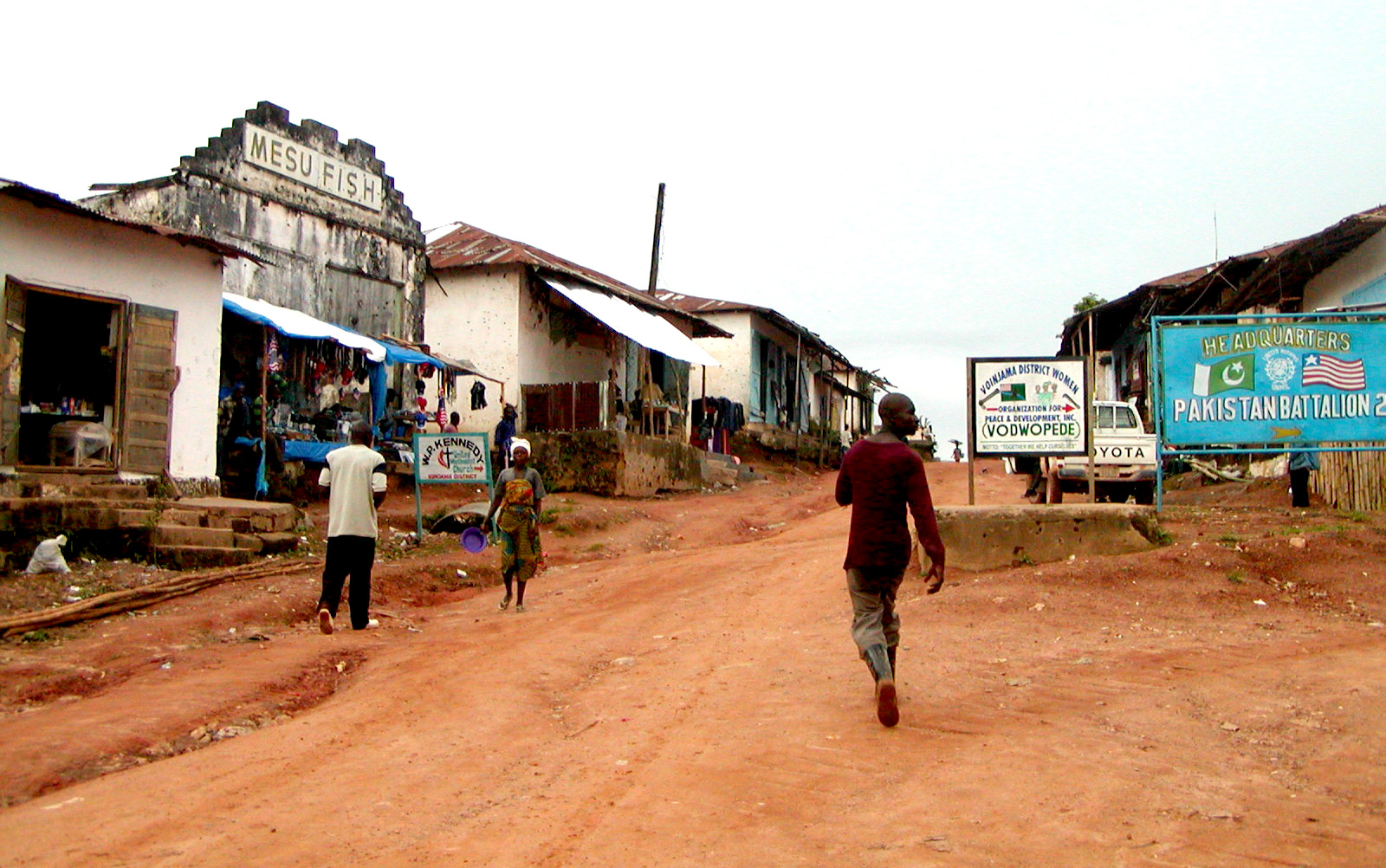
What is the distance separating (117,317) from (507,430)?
28.2ft

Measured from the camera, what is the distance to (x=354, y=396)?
21.4m

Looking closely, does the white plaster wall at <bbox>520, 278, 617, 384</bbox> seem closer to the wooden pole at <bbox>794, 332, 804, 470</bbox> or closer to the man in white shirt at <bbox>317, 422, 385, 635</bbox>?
the wooden pole at <bbox>794, 332, 804, 470</bbox>

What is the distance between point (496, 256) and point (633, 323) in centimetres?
311

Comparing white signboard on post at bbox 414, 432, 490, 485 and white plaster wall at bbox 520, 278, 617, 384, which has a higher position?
white plaster wall at bbox 520, 278, 617, 384

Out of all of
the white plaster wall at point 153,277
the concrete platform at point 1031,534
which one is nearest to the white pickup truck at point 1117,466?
the concrete platform at point 1031,534

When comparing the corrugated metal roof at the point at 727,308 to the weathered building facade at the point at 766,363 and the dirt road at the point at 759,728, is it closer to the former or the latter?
the weathered building facade at the point at 766,363

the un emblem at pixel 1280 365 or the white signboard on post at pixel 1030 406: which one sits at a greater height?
the un emblem at pixel 1280 365

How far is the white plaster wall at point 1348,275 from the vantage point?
53.0 feet

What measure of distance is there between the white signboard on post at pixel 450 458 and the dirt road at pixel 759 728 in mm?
4137

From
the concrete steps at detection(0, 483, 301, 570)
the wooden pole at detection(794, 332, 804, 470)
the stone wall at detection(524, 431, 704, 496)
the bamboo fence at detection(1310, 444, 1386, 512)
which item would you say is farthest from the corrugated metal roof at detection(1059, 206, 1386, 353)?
the concrete steps at detection(0, 483, 301, 570)

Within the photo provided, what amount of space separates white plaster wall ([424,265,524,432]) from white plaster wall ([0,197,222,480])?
8.68 m

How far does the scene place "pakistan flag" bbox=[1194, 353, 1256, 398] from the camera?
1263 cm

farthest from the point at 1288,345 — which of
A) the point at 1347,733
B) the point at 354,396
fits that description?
the point at 354,396

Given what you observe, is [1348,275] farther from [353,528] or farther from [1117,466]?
[353,528]
